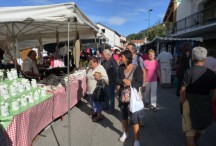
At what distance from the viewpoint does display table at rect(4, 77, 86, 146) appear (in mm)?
4508

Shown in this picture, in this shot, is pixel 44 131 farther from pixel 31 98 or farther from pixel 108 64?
pixel 108 64

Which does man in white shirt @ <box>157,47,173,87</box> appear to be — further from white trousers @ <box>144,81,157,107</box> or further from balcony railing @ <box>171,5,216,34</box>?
balcony railing @ <box>171,5,216,34</box>

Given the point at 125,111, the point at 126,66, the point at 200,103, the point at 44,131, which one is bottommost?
the point at 44,131

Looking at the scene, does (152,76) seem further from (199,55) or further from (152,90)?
(199,55)

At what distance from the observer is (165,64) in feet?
44.4

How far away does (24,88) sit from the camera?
251 inches

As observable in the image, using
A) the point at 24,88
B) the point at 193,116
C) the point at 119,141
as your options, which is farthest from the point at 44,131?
the point at 193,116

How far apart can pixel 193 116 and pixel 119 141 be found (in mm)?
1962

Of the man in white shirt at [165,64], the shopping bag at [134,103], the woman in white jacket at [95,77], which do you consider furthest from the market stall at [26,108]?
the man in white shirt at [165,64]

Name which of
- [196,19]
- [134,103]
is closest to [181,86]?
[134,103]

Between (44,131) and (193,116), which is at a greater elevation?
(193,116)

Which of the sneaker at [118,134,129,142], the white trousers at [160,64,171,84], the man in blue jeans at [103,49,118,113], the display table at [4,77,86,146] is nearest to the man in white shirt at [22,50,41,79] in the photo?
the display table at [4,77,86,146]

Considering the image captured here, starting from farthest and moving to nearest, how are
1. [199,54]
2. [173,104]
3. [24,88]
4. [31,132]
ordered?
[173,104] < [24,88] < [31,132] < [199,54]

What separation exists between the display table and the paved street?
1.04 ft
